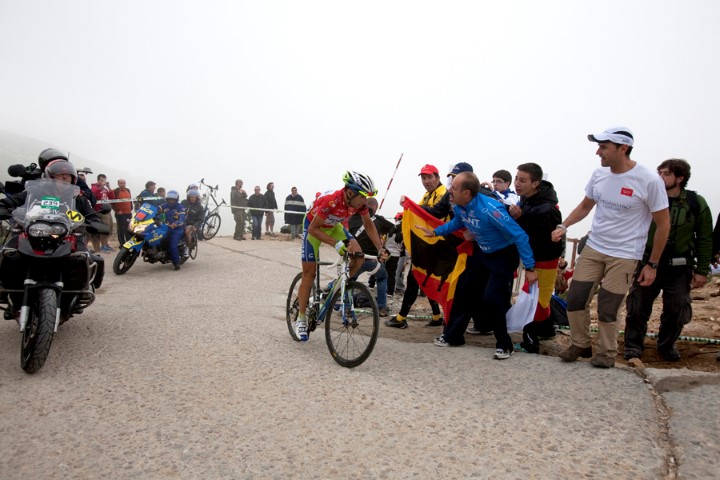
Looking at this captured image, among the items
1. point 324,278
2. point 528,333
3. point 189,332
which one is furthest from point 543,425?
point 324,278

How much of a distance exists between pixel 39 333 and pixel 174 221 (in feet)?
21.6

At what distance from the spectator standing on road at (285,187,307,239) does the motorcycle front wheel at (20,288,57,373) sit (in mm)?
13240

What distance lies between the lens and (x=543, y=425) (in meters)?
3.22

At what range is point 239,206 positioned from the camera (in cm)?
1748

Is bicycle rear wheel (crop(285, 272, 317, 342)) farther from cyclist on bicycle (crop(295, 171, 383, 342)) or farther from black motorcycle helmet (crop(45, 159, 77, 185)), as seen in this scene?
black motorcycle helmet (crop(45, 159, 77, 185))

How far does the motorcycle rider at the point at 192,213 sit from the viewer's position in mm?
10844

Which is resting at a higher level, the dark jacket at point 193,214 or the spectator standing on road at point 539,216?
the spectator standing on road at point 539,216

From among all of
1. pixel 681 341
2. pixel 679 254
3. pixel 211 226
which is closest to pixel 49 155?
pixel 679 254

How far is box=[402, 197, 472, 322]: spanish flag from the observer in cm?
572

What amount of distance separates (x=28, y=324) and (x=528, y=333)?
190 inches

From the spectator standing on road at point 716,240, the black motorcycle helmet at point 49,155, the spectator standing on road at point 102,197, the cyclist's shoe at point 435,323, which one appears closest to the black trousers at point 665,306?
the spectator standing on road at point 716,240

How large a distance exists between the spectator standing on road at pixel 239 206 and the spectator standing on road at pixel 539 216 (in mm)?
13044

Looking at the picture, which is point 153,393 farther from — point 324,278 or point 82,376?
→ point 324,278

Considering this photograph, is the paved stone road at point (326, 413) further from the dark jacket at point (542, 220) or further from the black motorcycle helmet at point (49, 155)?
the black motorcycle helmet at point (49, 155)
